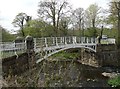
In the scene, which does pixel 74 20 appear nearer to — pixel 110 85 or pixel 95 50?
pixel 95 50

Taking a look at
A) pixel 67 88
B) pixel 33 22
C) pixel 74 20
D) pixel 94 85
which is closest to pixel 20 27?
pixel 33 22

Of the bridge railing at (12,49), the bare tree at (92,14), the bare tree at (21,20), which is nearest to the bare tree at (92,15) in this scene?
the bare tree at (92,14)

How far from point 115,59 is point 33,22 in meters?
9.44

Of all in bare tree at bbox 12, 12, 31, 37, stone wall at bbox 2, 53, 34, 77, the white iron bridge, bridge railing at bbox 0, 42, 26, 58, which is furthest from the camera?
bare tree at bbox 12, 12, 31, 37

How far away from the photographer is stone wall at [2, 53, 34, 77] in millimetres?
11989

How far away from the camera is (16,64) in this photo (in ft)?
44.1

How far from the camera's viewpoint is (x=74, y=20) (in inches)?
1260

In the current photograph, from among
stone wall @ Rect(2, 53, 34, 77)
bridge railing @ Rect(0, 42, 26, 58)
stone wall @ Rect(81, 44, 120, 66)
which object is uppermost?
bridge railing @ Rect(0, 42, 26, 58)

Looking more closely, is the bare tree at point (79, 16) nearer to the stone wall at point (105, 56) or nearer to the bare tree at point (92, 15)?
the bare tree at point (92, 15)

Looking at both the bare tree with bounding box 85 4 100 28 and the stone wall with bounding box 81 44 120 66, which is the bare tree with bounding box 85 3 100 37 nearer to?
the bare tree with bounding box 85 4 100 28

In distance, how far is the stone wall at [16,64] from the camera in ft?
39.3

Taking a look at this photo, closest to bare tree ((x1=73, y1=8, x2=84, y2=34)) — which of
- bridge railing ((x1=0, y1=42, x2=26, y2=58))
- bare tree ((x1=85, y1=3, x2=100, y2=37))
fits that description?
bare tree ((x1=85, y1=3, x2=100, y2=37))

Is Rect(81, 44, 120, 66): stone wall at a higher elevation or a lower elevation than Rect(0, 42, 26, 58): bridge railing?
lower

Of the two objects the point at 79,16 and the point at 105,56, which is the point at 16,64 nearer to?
the point at 105,56
